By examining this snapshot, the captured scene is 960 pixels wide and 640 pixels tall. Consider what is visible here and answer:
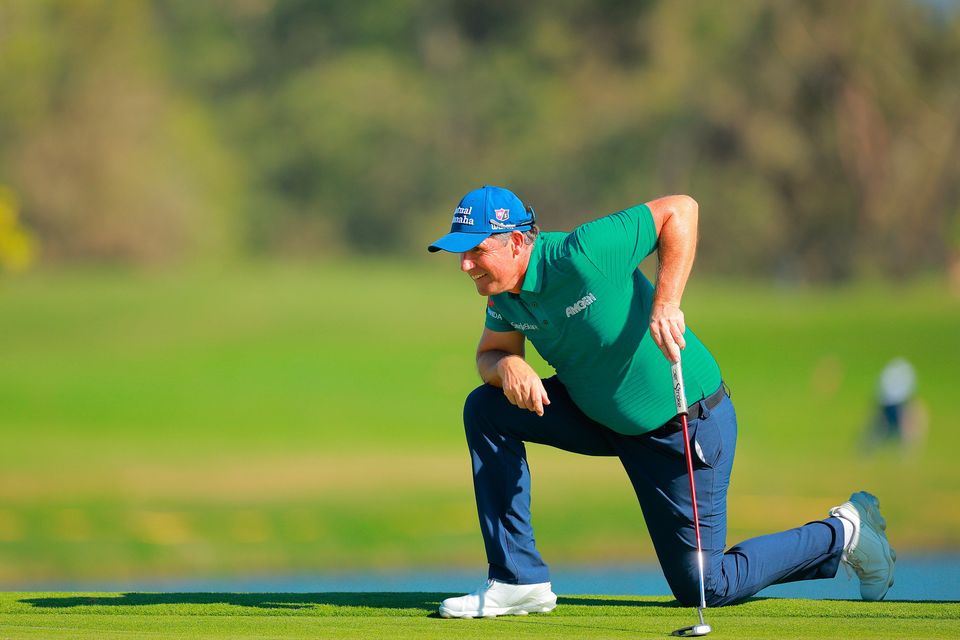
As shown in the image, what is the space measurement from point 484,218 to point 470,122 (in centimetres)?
2397

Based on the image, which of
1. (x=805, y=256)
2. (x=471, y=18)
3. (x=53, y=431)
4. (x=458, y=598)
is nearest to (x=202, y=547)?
(x=53, y=431)

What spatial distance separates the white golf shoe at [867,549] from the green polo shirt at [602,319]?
2.14ft

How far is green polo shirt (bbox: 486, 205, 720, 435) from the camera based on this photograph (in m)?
3.72

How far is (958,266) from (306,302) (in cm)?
1005

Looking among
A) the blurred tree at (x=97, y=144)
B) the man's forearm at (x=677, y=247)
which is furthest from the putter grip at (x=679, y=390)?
the blurred tree at (x=97, y=144)

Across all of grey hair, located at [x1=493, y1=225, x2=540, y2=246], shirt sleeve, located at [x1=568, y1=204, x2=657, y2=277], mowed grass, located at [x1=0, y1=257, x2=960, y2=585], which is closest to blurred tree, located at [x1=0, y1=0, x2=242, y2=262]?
mowed grass, located at [x1=0, y1=257, x2=960, y2=585]

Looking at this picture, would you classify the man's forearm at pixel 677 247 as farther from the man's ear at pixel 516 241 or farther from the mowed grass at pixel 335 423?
the mowed grass at pixel 335 423

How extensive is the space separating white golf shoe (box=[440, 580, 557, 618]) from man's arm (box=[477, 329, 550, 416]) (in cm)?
51

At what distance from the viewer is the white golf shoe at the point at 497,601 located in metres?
Answer: 3.88

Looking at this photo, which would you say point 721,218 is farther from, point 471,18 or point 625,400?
point 625,400

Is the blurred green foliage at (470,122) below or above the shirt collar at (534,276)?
above

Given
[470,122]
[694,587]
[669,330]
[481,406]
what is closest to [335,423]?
[481,406]

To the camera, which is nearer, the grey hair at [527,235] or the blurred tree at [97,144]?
the grey hair at [527,235]

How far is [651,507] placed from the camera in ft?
13.1
